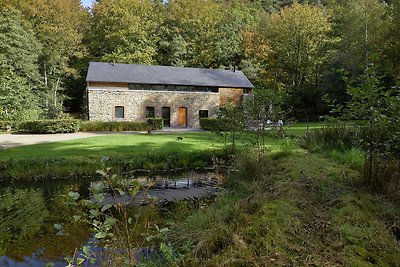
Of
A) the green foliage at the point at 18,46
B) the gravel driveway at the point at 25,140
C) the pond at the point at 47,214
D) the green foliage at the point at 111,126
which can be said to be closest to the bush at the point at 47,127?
the green foliage at the point at 111,126

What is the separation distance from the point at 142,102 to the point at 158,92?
1536 mm

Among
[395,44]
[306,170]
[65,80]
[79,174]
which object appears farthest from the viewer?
[65,80]

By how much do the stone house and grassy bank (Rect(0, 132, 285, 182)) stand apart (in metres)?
11.6

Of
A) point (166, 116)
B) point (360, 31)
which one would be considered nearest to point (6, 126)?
point (166, 116)

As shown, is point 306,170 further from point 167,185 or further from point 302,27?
point 302,27

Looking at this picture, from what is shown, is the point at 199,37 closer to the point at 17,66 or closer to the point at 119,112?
the point at 119,112

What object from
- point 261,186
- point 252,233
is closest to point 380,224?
point 252,233

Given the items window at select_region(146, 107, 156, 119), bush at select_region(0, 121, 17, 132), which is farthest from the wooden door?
bush at select_region(0, 121, 17, 132)

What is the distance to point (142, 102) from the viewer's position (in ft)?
83.4

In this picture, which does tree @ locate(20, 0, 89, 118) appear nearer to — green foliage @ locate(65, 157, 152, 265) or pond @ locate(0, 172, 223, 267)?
pond @ locate(0, 172, 223, 267)

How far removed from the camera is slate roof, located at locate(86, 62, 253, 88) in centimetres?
2442

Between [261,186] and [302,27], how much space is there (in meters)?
29.7

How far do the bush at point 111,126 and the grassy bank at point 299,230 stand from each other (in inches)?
659

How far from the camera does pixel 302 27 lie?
31484mm
